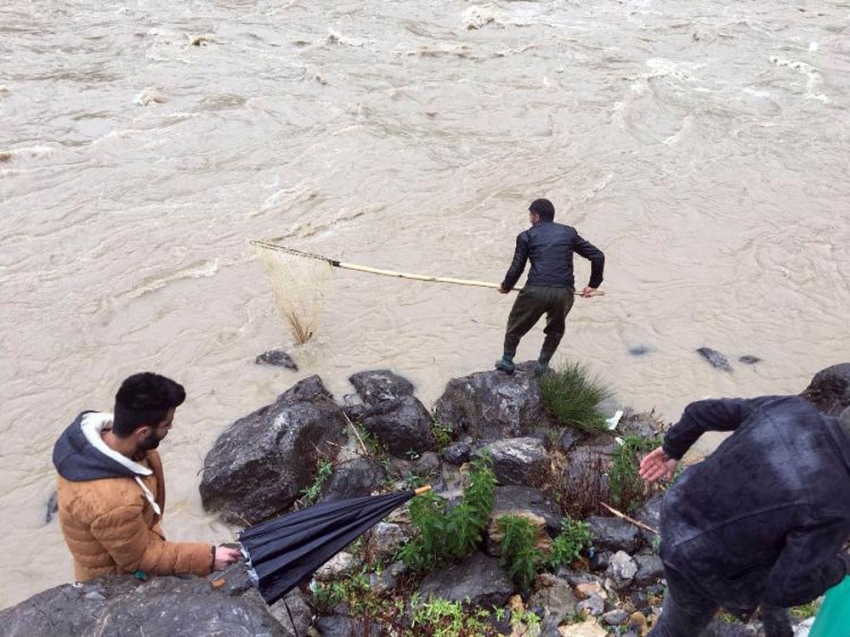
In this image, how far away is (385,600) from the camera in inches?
144

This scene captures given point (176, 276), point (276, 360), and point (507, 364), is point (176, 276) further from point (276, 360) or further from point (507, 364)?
point (507, 364)

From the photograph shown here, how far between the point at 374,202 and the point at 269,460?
5.78m

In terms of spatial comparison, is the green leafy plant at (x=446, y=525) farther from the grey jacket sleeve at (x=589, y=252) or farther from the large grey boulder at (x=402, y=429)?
the grey jacket sleeve at (x=589, y=252)

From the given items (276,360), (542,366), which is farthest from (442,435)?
(276,360)

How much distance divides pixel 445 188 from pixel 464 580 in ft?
24.6

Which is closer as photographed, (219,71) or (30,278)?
(30,278)

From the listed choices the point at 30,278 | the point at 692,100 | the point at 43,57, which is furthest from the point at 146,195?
the point at 692,100

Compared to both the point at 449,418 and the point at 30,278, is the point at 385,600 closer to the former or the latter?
the point at 449,418

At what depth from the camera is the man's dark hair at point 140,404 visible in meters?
2.57

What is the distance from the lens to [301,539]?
3070 millimetres

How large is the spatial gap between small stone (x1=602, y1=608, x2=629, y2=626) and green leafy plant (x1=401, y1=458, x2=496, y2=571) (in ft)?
2.43

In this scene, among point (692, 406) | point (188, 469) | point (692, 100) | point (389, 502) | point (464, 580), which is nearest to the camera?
point (692, 406)

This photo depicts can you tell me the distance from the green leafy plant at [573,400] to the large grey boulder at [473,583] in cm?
200

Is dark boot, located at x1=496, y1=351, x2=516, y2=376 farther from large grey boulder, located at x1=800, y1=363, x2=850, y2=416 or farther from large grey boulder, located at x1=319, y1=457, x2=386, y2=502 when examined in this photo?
large grey boulder, located at x1=800, y1=363, x2=850, y2=416
